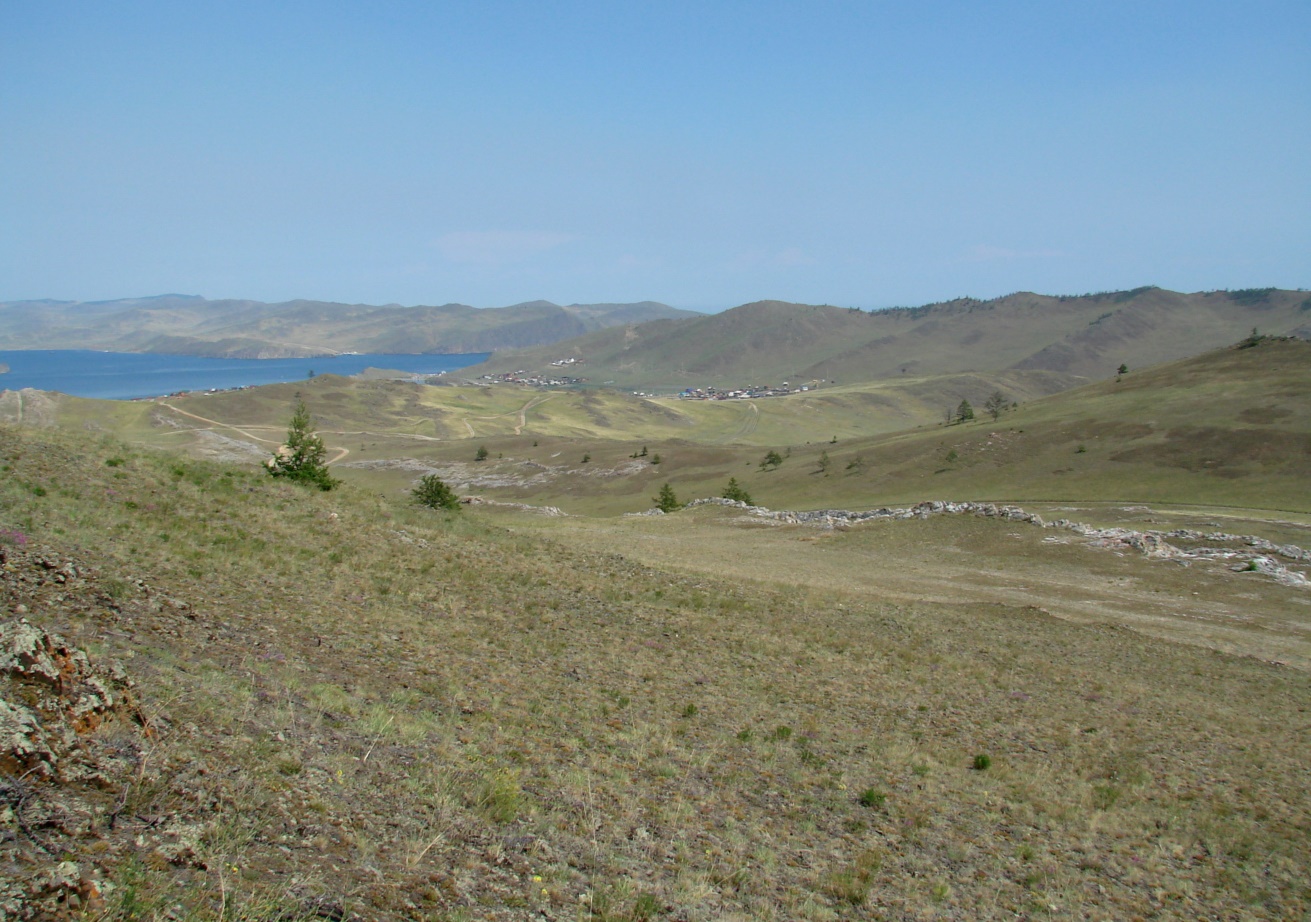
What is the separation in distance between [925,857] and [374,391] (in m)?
197

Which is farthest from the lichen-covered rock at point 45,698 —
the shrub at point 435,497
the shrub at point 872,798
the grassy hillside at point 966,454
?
the grassy hillside at point 966,454

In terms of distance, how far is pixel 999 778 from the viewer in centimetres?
1249

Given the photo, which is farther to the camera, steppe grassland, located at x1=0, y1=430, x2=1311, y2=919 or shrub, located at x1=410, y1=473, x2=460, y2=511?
shrub, located at x1=410, y1=473, x2=460, y2=511

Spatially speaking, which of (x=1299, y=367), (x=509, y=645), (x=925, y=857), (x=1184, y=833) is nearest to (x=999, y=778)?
(x=1184, y=833)

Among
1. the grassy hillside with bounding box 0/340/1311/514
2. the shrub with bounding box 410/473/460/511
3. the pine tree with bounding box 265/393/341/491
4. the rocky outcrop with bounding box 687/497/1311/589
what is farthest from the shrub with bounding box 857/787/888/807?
the grassy hillside with bounding box 0/340/1311/514

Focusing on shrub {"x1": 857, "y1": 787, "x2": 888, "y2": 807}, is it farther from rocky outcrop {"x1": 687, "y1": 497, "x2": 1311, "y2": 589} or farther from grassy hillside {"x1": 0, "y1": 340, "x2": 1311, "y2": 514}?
grassy hillside {"x1": 0, "y1": 340, "x2": 1311, "y2": 514}

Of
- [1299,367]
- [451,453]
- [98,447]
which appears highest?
[1299,367]

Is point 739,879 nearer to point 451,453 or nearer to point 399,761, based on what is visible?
point 399,761

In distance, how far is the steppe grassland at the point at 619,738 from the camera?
23.5ft

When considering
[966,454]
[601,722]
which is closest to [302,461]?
[601,722]

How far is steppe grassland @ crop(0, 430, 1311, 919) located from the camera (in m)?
7.15

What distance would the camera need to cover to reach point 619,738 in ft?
37.4

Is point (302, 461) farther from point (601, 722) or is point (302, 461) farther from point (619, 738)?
point (619, 738)

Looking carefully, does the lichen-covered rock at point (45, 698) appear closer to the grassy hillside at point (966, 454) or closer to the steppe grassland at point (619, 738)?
the steppe grassland at point (619, 738)
